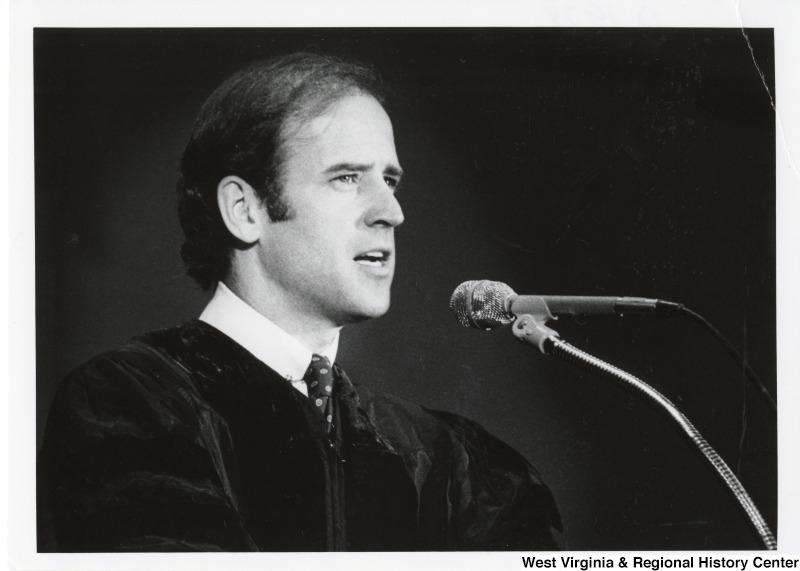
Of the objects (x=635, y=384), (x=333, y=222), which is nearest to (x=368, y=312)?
(x=333, y=222)

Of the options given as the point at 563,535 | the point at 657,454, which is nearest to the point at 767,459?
the point at 657,454

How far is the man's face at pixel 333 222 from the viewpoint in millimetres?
2320

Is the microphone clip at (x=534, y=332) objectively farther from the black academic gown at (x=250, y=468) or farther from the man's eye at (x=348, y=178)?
the man's eye at (x=348, y=178)

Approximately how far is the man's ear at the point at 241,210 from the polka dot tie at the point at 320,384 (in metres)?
0.36

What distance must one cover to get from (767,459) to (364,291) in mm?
1190

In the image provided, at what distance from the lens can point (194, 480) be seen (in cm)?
222

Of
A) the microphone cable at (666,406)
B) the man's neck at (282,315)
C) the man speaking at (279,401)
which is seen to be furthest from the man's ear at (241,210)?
the microphone cable at (666,406)

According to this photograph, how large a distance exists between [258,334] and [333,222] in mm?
345

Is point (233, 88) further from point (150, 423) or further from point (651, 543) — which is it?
point (651, 543)

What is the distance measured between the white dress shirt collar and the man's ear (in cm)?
15

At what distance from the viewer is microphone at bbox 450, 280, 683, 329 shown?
6.91 feet

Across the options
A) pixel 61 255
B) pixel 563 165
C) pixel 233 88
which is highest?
pixel 233 88

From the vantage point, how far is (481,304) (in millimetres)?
2352

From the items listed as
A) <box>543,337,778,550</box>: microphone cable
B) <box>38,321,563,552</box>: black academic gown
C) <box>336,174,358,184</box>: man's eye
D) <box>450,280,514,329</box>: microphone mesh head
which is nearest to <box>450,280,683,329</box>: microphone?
<box>450,280,514,329</box>: microphone mesh head
